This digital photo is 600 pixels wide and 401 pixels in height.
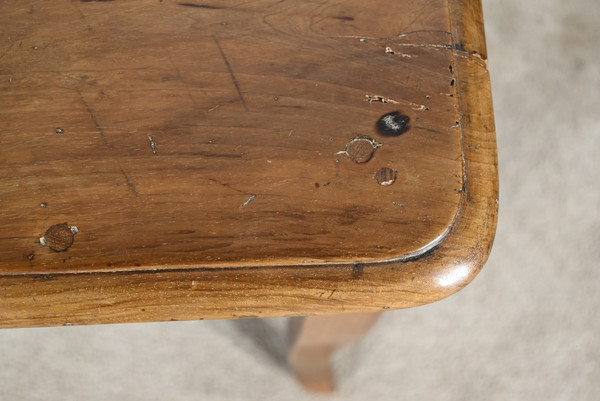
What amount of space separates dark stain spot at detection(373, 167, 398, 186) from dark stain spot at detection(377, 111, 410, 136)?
0.04 meters

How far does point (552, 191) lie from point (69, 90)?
2.74 feet

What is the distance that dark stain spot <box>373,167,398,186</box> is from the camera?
52 centimetres

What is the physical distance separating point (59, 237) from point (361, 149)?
0.27 metres

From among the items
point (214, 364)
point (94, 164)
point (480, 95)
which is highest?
point (480, 95)

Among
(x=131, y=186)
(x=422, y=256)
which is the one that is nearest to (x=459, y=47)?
(x=422, y=256)

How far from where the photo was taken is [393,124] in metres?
0.54

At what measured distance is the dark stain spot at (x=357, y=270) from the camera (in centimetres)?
50

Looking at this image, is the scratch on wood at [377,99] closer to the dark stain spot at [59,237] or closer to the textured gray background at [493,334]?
the dark stain spot at [59,237]

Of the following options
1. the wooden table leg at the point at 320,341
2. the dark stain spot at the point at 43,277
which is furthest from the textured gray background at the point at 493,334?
the dark stain spot at the point at 43,277

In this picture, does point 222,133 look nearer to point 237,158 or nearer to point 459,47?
point 237,158

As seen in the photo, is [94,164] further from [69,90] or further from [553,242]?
[553,242]

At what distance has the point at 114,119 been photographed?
53cm

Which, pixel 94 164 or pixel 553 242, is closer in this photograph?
pixel 94 164

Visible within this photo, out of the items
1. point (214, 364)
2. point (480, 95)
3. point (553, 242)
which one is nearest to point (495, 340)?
point (553, 242)
